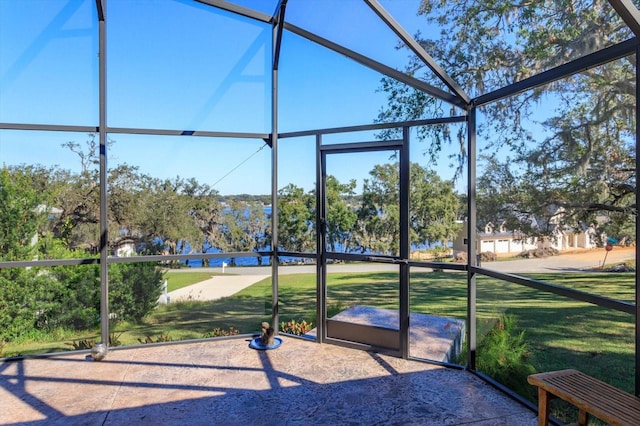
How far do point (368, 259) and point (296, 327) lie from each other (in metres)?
1.31

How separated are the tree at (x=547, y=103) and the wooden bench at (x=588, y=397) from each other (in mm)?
943

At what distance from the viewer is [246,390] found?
3170mm

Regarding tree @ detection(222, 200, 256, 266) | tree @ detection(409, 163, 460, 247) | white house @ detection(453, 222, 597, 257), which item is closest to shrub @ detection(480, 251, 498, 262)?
white house @ detection(453, 222, 597, 257)

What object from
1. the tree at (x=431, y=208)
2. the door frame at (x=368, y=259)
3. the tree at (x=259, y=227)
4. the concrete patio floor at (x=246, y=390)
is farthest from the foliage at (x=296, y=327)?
the tree at (x=431, y=208)

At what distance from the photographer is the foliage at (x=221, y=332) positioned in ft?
14.8

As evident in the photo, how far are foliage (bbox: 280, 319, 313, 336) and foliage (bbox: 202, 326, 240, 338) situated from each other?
21.7 inches

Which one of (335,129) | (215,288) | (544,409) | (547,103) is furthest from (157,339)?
(547,103)

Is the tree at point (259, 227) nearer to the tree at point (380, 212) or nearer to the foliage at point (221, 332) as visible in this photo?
the foliage at point (221, 332)

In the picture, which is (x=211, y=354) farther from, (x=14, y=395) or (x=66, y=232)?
(x=66, y=232)

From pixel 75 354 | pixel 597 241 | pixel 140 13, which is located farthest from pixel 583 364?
pixel 140 13

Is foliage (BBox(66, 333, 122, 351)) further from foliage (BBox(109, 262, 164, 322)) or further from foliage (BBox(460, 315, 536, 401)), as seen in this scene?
foliage (BBox(460, 315, 536, 401))

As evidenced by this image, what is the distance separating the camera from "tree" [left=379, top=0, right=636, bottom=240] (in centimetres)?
239

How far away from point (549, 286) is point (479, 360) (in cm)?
112

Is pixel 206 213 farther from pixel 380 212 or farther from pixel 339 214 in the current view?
pixel 380 212
